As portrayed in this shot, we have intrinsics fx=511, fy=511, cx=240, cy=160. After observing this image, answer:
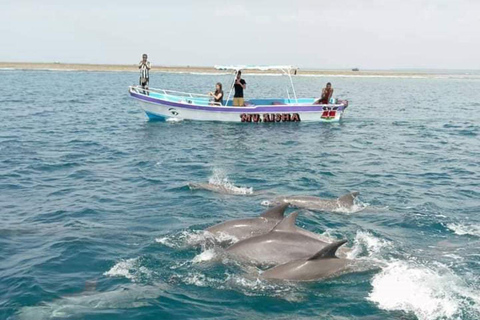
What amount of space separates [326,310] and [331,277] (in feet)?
3.65

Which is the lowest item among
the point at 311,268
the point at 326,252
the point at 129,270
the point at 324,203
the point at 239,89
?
the point at 129,270

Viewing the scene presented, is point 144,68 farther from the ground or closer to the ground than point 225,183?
farther from the ground

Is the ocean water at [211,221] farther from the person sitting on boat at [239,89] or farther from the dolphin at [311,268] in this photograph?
the person sitting on boat at [239,89]

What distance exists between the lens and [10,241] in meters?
12.4

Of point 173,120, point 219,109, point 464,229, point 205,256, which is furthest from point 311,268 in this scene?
point 173,120

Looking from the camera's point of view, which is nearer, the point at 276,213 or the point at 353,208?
the point at 276,213

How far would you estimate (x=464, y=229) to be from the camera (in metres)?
13.7

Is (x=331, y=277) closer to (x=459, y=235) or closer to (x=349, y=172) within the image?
(x=459, y=235)

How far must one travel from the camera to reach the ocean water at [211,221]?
9.30 meters

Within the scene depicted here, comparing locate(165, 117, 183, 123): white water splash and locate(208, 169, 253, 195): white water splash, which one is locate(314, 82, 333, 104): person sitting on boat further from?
locate(208, 169, 253, 195): white water splash

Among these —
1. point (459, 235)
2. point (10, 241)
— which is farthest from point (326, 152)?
point (10, 241)

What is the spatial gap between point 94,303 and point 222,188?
28.6 feet

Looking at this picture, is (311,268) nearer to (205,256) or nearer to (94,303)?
(205,256)

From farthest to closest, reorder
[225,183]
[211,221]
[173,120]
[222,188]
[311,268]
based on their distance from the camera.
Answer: [173,120] < [225,183] < [222,188] < [211,221] < [311,268]
